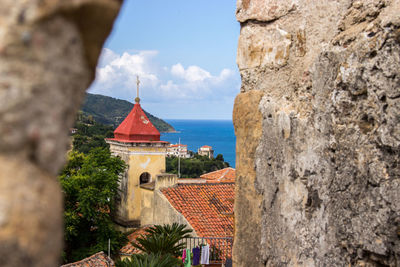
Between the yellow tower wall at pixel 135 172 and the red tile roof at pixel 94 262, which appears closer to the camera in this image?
the red tile roof at pixel 94 262

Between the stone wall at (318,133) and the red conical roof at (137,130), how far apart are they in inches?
859

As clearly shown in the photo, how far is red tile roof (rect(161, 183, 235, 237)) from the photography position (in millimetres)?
16047

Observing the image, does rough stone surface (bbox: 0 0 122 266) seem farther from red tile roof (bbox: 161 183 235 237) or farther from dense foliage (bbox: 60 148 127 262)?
dense foliage (bbox: 60 148 127 262)

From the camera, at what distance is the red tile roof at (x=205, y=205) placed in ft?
52.6

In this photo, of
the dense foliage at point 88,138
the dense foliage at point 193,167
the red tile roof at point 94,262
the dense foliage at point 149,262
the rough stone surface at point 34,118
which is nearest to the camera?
the rough stone surface at point 34,118

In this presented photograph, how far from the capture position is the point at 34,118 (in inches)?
28.2

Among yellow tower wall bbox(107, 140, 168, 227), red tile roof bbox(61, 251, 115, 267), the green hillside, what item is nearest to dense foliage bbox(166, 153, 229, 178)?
yellow tower wall bbox(107, 140, 168, 227)

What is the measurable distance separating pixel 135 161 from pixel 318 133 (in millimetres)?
21919

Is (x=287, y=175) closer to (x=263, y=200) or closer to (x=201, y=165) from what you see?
(x=263, y=200)

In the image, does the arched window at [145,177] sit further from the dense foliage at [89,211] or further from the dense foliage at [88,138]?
the dense foliage at [88,138]

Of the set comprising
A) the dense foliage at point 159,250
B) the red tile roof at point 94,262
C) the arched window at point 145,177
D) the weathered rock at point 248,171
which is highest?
the weathered rock at point 248,171

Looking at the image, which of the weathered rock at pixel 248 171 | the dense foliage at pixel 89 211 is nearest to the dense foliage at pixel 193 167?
the dense foliage at pixel 89 211

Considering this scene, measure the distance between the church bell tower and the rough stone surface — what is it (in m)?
22.4

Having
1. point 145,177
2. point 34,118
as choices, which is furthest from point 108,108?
point 34,118
